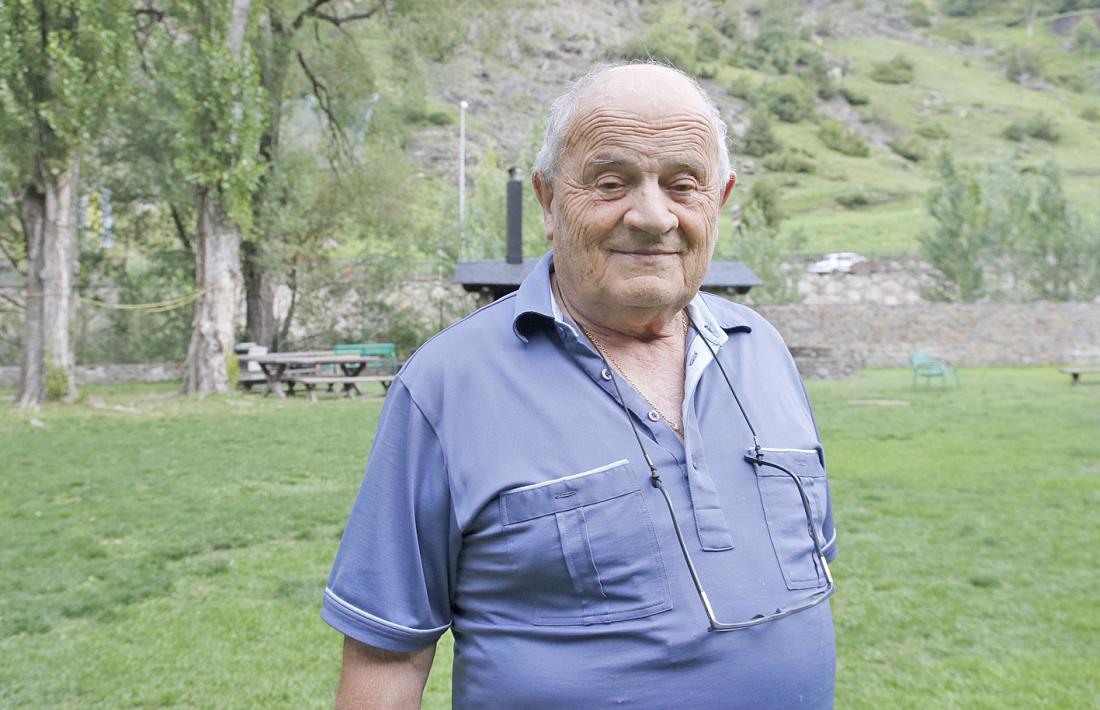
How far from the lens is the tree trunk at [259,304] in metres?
24.9

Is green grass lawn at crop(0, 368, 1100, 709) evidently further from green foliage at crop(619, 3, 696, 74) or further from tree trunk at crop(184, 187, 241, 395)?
green foliage at crop(619, 3, 696, 74)

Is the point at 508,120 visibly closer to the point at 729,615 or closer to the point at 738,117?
the point at 738,117

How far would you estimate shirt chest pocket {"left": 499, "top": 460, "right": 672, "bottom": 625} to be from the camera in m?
1.66

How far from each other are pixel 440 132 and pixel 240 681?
71539mm

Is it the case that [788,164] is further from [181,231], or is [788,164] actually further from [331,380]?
[331,380]

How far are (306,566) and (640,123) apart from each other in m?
5.30

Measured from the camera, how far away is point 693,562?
1711 millimetres

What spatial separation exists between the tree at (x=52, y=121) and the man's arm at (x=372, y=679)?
1605cm

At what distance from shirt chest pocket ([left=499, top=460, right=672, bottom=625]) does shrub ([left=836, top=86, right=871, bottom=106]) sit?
10611cm

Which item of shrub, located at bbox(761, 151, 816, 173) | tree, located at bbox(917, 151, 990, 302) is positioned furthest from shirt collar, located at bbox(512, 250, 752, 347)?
shrub, located at bbox(761, 151, 816, 173)

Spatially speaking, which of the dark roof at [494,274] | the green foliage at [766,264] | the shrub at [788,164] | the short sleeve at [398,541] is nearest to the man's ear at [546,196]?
the short sleeve at [398,541]

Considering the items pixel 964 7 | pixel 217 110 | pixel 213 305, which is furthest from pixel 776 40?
pixel 213 305

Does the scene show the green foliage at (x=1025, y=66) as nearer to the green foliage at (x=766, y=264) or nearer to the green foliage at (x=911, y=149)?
the green foliage at (x=911, y=149)

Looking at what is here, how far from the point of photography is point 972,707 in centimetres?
423
